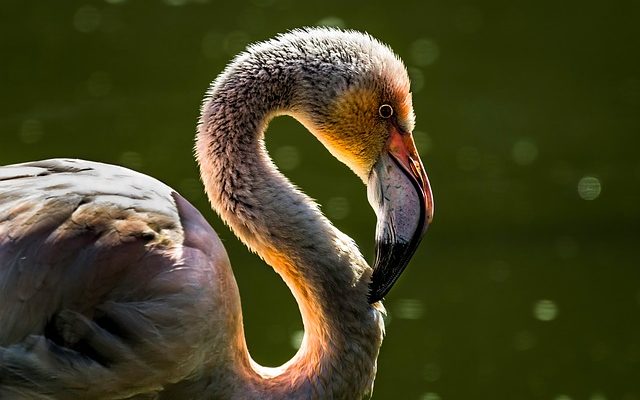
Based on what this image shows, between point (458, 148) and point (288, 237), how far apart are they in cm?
340

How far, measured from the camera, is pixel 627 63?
27.0 ft

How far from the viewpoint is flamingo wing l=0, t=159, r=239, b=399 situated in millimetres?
3684

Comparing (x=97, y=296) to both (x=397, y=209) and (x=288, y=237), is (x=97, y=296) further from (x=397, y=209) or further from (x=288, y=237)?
(x=397, y=209)

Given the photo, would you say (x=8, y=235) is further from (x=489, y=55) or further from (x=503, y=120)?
(x=489, y=55)

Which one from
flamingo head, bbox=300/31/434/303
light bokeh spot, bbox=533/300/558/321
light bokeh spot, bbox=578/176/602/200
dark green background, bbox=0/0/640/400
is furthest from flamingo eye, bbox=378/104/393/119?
light bokeh spot, bbox=578/176/602/200

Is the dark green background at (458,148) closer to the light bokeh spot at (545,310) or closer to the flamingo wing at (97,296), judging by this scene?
the light bokeh spot at (545,310)

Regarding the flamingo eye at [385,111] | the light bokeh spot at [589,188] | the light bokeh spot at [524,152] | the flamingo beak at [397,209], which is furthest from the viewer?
the light bokeh spot at [524,152]

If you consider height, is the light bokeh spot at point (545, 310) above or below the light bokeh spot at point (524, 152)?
below

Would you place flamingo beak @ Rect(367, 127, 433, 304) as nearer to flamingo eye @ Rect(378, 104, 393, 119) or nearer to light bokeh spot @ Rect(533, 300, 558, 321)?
flamingo eye @ Rect(378, 104, 393, 119)

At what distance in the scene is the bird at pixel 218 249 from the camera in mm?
3709

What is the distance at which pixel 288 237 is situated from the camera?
408 centimetres

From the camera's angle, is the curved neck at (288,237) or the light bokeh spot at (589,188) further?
the light bokeh spot at (589,188)

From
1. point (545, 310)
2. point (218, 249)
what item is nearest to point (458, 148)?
point (545, 310)

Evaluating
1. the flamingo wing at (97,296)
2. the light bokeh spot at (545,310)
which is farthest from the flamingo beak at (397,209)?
the light bokeh spot at (545,310)
